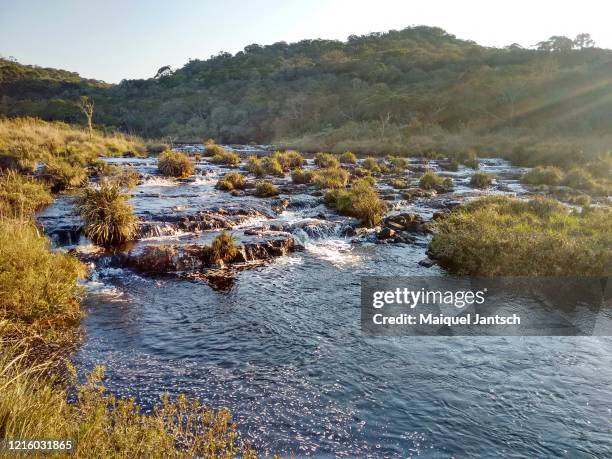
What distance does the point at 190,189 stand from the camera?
2397cm

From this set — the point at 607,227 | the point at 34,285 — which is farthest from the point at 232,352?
the point at 607,227

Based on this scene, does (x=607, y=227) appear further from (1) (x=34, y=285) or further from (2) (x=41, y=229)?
(2) (x=41, y=229)

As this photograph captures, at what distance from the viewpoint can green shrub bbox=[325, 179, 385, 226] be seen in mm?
18266

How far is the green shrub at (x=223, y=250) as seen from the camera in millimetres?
13539

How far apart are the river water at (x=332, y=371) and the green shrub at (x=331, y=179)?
1237 centimetres

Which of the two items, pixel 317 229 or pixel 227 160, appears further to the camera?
pixel 227 160

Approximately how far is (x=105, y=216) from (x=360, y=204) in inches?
393

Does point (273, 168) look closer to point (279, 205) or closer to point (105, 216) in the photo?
point (279, 205)

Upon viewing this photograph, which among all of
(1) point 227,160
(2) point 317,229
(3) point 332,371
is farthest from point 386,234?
(1) point 227,160

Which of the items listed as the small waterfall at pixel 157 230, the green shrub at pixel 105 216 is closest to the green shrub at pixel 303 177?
the small waterfall at pixel 157 230

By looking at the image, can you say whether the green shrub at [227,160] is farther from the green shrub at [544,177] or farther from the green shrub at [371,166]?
the green shrub at [544,177]

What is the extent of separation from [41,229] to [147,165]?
1875 cm

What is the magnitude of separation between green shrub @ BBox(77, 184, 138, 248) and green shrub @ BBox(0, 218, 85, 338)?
416 cm

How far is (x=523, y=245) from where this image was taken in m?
12.5
